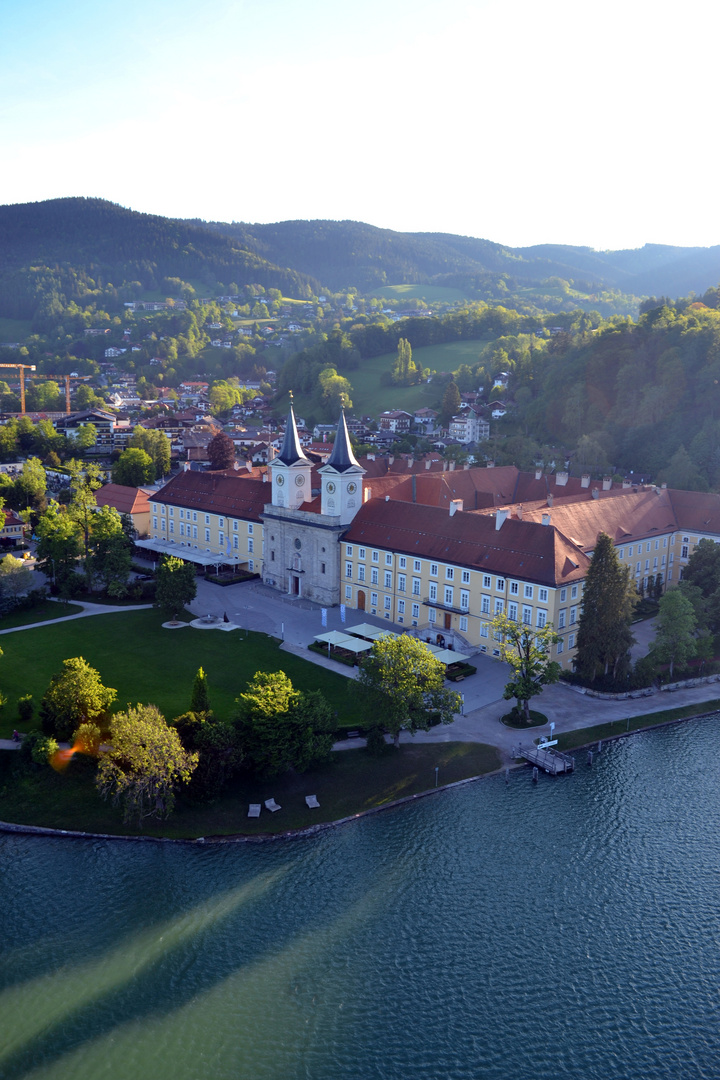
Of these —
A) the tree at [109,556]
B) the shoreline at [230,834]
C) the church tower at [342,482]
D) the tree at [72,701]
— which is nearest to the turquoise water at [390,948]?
the shoreline at [230,834]

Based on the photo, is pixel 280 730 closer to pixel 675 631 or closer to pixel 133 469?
pixel 675 631

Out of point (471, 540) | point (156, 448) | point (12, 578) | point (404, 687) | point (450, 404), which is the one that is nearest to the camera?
point (404, 687)

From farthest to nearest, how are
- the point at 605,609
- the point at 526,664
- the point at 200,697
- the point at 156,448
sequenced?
the point at 156,448, the point at 605,609, the point at 526,664, the point at 200,697

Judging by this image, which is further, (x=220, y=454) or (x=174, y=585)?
(x=220, y=454)

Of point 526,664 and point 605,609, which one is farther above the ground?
point 605,609

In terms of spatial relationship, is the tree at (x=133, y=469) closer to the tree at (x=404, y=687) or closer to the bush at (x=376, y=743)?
the tree at (x=404, y=687)

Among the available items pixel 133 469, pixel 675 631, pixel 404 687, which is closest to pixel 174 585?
pixel 404 687
